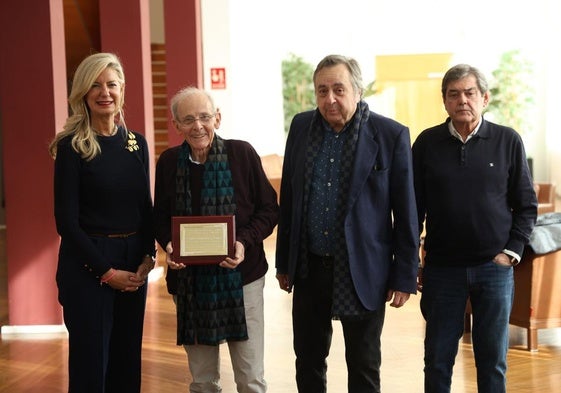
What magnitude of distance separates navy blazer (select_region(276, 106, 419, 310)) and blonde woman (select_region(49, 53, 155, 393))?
72 cm

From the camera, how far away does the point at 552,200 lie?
10438 millimetres

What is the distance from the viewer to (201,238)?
388 cm

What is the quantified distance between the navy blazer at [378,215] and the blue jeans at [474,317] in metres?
0.35

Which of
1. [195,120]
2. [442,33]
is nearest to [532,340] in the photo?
[195,120]

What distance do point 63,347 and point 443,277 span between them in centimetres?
371

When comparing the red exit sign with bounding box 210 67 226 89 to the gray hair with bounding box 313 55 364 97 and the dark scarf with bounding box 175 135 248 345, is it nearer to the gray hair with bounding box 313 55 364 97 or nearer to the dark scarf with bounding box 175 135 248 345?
the dark scarf with bounding box 175 135 248 345

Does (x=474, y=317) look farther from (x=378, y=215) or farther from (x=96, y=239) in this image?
(x=96, y=239)

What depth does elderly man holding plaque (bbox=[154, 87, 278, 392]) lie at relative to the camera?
389 cm

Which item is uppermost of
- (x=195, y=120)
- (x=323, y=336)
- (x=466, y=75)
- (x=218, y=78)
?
(x=218, y=78)

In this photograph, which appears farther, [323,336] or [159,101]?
[159,101]

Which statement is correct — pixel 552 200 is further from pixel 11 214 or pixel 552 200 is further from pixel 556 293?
pixel 11 214

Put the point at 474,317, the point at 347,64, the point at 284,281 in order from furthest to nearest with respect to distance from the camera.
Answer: the point at 474,317, the point at 284,281, the point at 347,64

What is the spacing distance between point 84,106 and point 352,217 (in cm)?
125

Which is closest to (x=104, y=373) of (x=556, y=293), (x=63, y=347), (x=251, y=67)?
(x=63, y=347)
